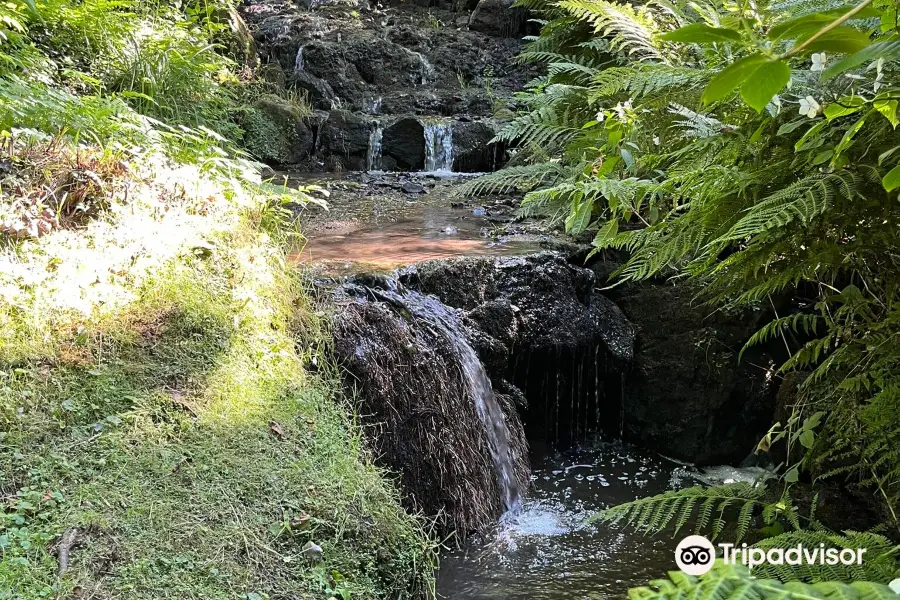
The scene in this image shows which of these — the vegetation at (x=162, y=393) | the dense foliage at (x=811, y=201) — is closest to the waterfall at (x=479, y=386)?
the vegetation at (x=162, y=393)

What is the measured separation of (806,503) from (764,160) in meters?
1.66

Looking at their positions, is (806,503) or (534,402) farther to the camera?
(534,402)

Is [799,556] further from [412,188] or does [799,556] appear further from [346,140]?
[346,140]

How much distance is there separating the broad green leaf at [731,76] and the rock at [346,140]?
8898mm

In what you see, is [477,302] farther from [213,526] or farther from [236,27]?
[236,27]

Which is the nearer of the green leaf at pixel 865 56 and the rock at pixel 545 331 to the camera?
the green leaf at pixel 865 56

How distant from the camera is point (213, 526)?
2.29 meters

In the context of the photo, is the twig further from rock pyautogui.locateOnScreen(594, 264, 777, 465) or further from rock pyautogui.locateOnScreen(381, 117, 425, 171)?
rock pyautogui.locateOnScreen(381, 117, 425, 171)

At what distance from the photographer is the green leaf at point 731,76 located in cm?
67

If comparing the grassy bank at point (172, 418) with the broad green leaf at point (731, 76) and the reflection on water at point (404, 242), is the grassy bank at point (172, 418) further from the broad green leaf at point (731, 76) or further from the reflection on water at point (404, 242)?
the broad green leaf at point (731, 76)

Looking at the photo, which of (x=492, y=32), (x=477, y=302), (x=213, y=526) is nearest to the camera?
(x=213, y=526)

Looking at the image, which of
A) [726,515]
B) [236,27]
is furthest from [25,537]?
[236,27]

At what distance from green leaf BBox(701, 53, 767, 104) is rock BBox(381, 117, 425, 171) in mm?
8792

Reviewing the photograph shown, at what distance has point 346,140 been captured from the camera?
9398mm
